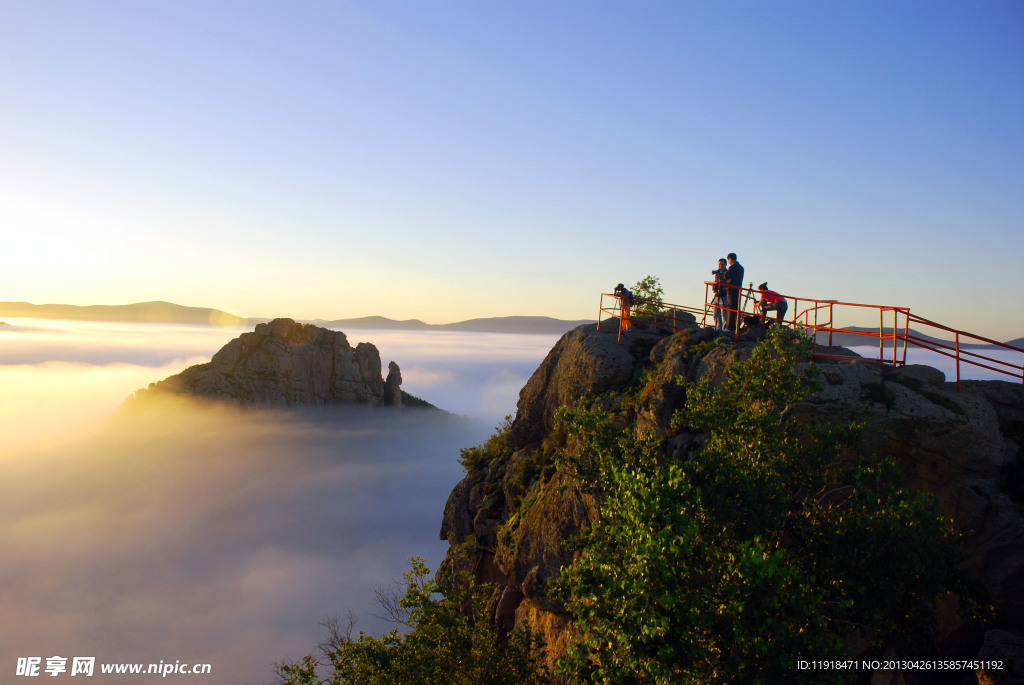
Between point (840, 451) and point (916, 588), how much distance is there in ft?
13.5

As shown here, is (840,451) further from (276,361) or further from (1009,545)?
(276,361)

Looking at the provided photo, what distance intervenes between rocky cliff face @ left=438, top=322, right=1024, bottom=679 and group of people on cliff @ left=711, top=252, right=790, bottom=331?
147 centimetres

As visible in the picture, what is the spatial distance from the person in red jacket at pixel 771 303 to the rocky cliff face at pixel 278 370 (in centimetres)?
14669

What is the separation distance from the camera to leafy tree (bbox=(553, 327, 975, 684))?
978 centimetres

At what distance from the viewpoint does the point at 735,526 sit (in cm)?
1170

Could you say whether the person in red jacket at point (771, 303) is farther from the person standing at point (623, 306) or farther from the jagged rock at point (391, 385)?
the jagged rock at point (391, 385)

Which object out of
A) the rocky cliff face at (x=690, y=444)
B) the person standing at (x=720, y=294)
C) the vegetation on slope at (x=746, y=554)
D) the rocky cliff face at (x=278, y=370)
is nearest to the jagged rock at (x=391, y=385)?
the rocky cliff face at (x=278, y=370)

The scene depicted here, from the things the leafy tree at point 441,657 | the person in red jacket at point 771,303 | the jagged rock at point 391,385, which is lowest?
the jagged rock at point 391,385

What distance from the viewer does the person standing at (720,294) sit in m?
26.8

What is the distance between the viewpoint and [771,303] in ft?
79.2

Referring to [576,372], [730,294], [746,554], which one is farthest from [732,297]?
[746,554]

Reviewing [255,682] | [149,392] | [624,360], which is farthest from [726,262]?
[149,392]

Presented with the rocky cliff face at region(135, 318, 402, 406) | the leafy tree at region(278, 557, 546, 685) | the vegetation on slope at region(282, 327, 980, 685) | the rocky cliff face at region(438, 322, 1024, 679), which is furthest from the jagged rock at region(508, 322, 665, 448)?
the rocky cliff face at region(135, 318, 402, 406)

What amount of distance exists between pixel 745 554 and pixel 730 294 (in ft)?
64.1
